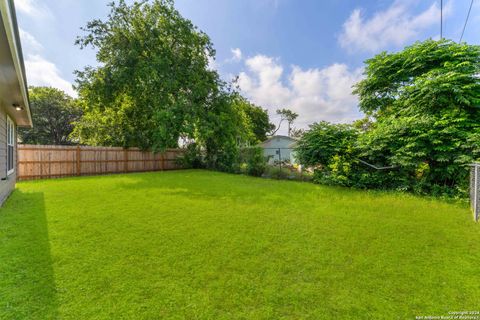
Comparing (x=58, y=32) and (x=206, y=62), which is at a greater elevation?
(x=206, y=62)

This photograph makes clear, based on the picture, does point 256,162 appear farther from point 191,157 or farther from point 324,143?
point 191,157

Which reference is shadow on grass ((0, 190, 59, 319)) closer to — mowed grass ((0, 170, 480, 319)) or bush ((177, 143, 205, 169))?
mowed grass ((0, 170, 480, 319))

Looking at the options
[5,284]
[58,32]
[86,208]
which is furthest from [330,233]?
[58,32]

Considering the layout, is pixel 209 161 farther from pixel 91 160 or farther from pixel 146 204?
pixel 146 204

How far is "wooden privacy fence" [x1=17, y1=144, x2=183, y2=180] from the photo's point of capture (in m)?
9.67

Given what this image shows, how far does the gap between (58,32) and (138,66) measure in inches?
188

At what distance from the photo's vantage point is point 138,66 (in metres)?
12.3


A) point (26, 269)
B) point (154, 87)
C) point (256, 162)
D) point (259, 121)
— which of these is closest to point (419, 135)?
point (256, 162)

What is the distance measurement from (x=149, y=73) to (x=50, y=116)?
16328mm

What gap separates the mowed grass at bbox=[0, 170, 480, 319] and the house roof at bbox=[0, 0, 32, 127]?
95.0 inches

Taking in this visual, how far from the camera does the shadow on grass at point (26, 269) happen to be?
1.78 m

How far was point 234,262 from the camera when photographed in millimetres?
2631

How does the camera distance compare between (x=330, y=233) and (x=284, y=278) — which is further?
(x=330, y=233)

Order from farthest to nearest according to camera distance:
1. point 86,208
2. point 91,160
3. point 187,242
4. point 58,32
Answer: point 91,160, point 58,32, point 86,208, point 187,242
